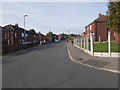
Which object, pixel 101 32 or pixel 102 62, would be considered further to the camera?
pixel 101 32

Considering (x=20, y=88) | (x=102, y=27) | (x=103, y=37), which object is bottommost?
(x=20, y=88)

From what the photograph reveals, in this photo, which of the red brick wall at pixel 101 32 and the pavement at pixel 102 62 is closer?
the pavement at pixel 102 62

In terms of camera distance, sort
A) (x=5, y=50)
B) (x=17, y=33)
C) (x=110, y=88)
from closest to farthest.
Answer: (x=110, y=88) < (x=5, y=50) < (x=17, y=33)

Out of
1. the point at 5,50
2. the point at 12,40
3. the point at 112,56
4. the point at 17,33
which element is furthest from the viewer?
the point at 17,33

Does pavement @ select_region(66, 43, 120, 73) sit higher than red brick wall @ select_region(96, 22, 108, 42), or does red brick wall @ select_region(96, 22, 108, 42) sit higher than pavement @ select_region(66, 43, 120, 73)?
red brick wall @ select_region(96, 22, 108, 42)

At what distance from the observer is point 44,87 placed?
5.09 meters

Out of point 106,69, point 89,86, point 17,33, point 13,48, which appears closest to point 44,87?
point 89,86

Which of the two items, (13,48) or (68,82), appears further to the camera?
(13,48)

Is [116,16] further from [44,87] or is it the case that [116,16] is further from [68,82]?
[44,87]

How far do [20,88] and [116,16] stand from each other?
7.91 m

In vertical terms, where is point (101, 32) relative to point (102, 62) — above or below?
above

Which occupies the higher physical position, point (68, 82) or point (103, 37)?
point (103, 37)

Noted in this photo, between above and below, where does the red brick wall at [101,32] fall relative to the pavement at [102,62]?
above

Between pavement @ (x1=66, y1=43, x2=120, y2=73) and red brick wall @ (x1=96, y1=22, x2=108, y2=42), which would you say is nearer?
pavement @ (x1=66, y1=43, x2=120, y2=73)
